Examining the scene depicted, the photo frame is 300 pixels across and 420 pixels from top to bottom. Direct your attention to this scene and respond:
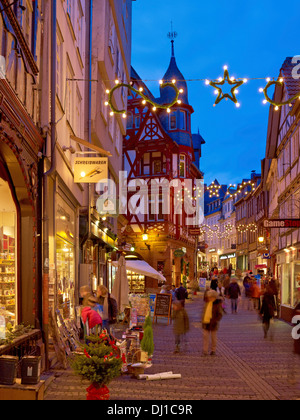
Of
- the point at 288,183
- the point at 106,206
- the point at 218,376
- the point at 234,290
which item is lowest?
the point at 234,290

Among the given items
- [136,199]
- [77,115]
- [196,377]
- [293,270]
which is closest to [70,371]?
[196,377]

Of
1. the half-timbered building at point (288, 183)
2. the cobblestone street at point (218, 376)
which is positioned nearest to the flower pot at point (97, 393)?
the cobblestone street at point (218, 376)

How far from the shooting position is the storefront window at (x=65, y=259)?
1234 centimetres

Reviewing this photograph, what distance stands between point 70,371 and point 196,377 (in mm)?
2445

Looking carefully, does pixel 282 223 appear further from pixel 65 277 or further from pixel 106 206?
pixel 65 277

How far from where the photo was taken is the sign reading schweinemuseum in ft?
55.0

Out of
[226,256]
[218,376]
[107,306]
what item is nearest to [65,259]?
[107,306]

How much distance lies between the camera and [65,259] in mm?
13875

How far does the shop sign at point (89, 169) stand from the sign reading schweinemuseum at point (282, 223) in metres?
6.26

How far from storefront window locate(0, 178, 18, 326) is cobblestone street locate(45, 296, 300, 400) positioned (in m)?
1.52

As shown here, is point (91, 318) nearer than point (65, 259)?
Yes

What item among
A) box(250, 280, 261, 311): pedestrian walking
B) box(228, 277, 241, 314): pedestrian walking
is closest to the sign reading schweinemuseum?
box(228, 277, 241, 314): pedestrian walking

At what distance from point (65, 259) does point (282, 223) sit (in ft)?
24.2
